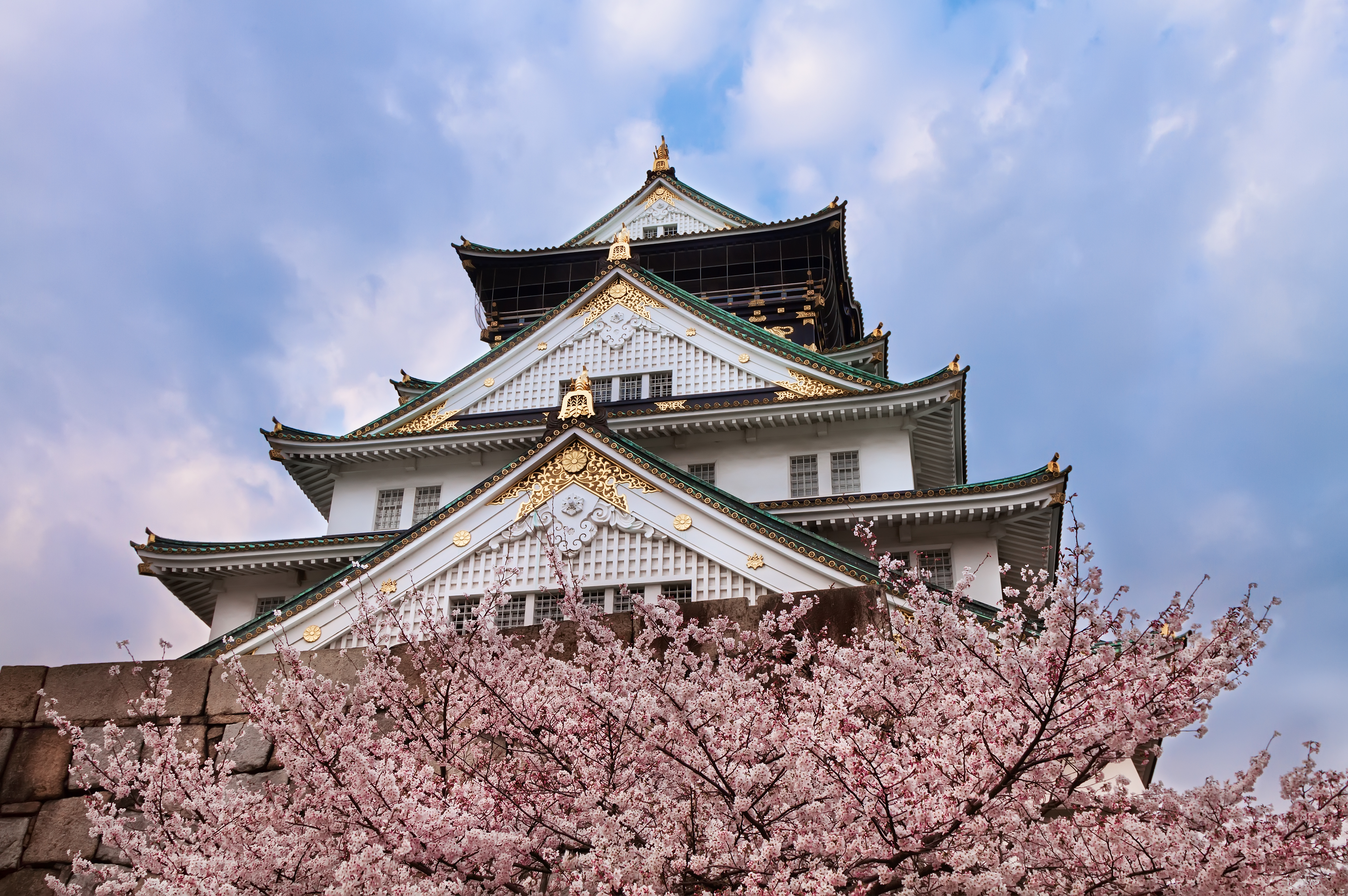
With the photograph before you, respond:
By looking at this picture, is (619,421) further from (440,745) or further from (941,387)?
(440,745)

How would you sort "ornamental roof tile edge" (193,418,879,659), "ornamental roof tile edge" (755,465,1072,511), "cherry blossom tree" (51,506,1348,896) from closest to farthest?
"cherry blossom tree" (51,506,1348,896) → "ornamental roof tile edge" (193,418,879,659) → "ornamental roof tile edge" (755,465,1072,511)

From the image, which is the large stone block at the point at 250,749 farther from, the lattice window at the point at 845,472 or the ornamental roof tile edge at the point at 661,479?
the lattice window at the point at 845,472

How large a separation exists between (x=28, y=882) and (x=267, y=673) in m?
3.20

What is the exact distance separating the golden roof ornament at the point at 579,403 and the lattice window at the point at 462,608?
277 cm

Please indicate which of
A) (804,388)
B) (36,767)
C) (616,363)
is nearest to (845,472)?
(804,388)

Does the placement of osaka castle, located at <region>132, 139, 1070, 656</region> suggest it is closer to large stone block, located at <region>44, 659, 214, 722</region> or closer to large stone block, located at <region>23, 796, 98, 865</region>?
large stone block, located at <region>44, 659, 214, 722</region>

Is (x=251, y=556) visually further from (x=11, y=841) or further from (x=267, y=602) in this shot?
(x=11, y=841)

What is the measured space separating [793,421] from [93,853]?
13823 millimetres

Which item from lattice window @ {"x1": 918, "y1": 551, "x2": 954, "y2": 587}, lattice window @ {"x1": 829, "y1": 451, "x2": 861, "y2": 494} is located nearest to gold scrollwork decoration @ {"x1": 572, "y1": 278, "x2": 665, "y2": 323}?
lattice window @ {"x1": 829, "y1": 451, "x2": 861, "y2": 494}

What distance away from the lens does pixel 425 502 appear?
21.6 metres

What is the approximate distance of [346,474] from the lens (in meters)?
21.9

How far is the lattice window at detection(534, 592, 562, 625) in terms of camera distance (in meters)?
14.1

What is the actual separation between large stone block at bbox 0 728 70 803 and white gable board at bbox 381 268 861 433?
11045 millimetres

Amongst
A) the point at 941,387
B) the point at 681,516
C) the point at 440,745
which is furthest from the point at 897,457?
the point at 440,745
